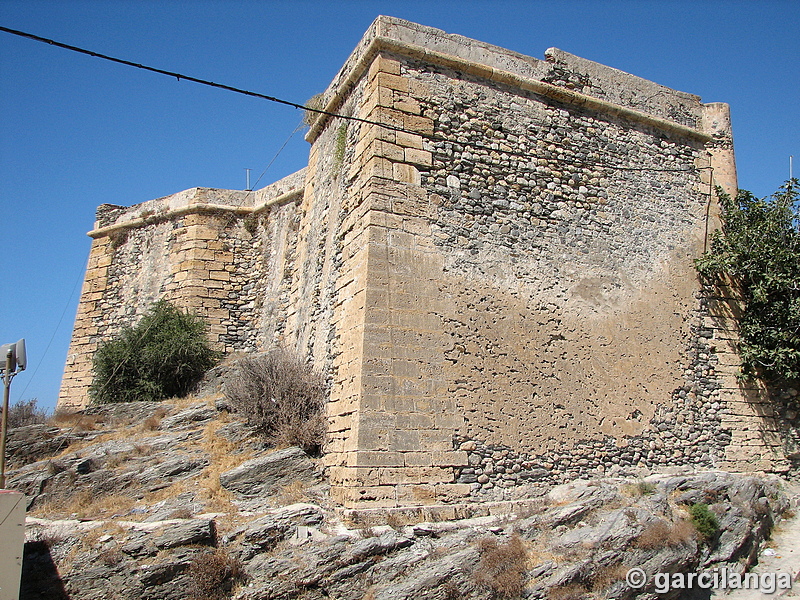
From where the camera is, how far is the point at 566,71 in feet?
32.8

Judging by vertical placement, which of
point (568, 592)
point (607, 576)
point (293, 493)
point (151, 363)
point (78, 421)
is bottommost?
point (568, 592)

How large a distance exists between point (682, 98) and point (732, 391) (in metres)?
4.77

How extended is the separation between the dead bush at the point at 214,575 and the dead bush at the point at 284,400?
2.31m

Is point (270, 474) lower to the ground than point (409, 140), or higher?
lower

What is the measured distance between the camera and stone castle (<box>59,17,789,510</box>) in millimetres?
7672

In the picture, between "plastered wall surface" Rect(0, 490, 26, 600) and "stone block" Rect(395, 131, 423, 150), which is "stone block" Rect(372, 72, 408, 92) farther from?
"plastered wall surface" Rect(0, 490, 26, 600)

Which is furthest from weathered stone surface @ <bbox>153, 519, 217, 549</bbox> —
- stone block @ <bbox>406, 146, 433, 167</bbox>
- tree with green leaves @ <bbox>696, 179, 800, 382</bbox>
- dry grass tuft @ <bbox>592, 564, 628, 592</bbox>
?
tree with green leaves @ <bbox>696, 179, 800, 382</bbox>

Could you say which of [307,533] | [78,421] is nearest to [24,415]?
[78,421]

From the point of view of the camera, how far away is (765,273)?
10148 millimetres

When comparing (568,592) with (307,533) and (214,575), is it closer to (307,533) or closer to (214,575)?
(307,533)

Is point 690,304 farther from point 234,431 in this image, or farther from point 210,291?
point 210,291

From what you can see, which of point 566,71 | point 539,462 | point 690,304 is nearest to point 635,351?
point 690,304

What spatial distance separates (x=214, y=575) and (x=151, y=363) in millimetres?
6619

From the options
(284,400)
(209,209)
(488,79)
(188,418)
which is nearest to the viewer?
(284,400)
